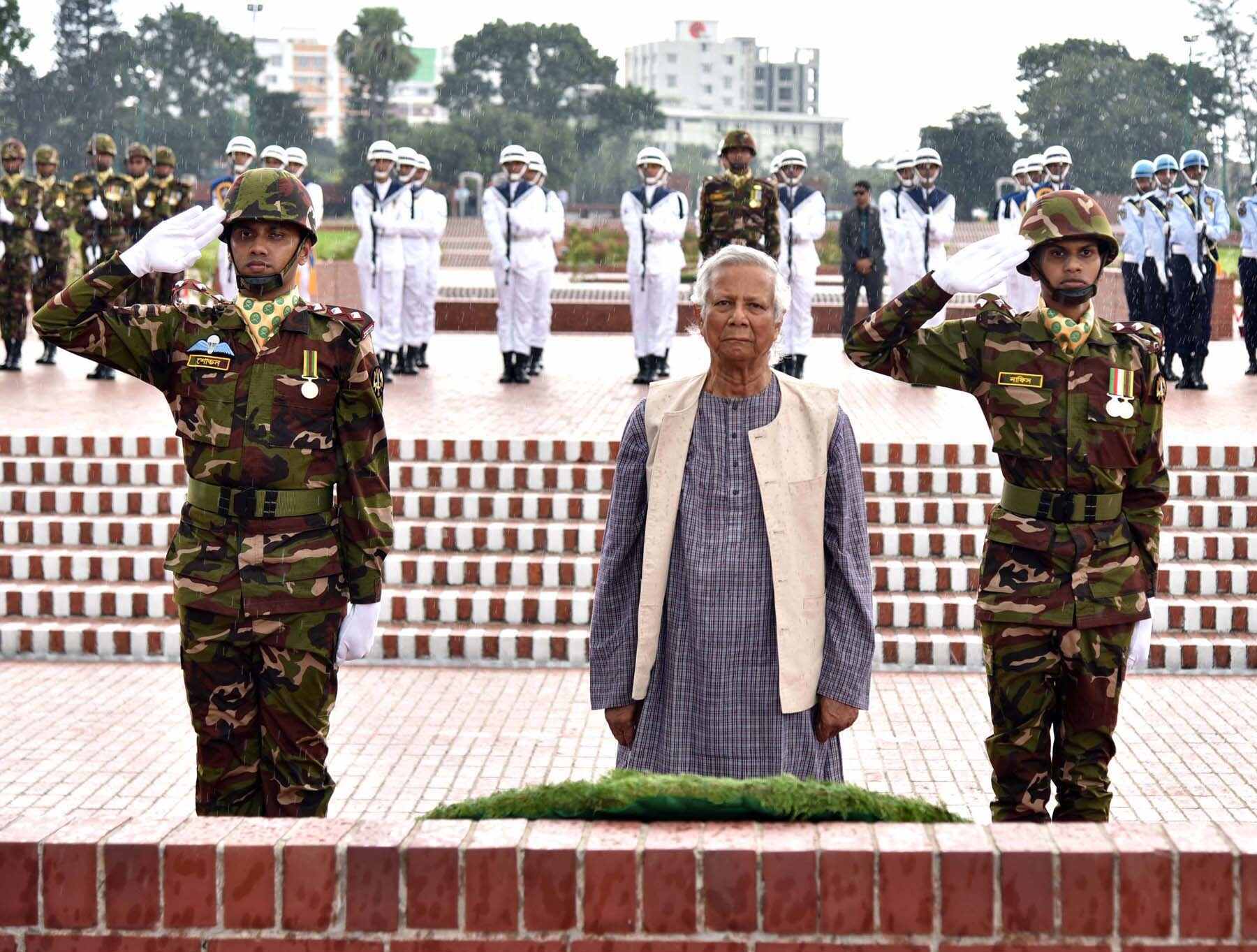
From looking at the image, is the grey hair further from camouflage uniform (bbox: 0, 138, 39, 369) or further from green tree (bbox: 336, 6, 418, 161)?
green tree (bbox: 336, 6, 418, 161)

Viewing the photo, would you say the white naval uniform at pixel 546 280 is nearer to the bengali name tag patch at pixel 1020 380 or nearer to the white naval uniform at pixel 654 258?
the white naval uniform at pixel 654 258

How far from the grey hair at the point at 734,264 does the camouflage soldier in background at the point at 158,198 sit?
1254 cm

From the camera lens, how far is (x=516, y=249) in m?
15.3

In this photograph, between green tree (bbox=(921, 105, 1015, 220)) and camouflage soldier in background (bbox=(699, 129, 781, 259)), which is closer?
camouflage soldier in background (bbox=(699, 129, 781, 259))

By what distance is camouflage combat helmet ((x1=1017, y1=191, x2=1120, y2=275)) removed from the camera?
439cm

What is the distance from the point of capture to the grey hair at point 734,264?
12.8 ft

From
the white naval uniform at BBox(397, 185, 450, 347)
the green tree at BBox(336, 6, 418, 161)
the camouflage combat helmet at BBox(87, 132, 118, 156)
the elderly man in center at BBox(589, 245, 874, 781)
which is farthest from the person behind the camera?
the green tree at BBox(336, 6, 418, 161)

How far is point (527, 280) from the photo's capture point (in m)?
15.2

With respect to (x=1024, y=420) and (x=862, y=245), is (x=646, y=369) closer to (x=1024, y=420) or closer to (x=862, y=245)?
(x=862, y=245)

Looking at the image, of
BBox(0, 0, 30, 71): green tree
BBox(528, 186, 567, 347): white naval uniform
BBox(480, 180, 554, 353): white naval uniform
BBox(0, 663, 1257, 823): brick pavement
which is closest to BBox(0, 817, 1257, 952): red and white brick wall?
BBox(0, 663, 1257, 823): brick pavement

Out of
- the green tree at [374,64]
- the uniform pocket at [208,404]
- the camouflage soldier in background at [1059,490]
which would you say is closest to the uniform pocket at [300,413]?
the uniform pocket at [208,404]

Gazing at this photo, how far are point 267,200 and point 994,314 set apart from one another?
6.25 feet

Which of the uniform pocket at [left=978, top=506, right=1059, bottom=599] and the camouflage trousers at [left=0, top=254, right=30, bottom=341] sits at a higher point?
the camouflage trousers at [left=0, top=254, right=30, bottom=341]

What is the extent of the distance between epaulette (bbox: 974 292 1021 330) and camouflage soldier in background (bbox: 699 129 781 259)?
28.9 ft
